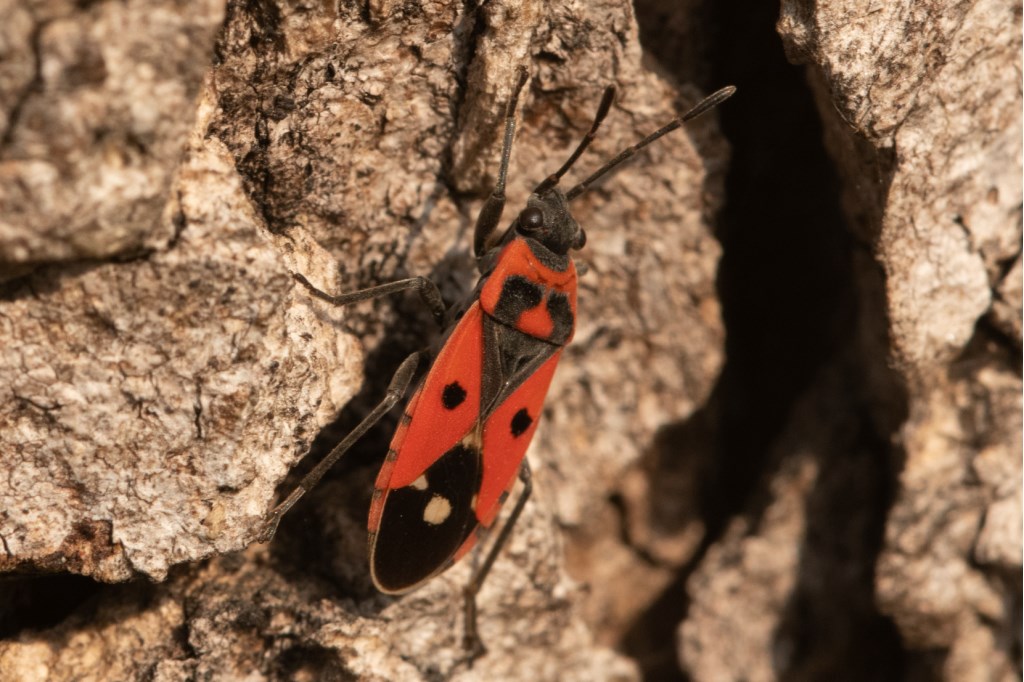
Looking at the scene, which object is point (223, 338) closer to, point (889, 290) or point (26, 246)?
point (26, 246)

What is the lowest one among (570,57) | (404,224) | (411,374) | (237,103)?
(411,374)

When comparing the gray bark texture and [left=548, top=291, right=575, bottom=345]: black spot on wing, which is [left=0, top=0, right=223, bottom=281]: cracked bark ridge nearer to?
the gray bark texture

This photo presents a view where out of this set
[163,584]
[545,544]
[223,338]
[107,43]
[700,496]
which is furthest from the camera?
[700,496]

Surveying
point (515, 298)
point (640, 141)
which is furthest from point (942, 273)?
point (515, 298)

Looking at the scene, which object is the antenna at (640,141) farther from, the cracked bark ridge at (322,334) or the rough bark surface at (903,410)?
the rough bark surface at (903,410)

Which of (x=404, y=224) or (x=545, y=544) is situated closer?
(x=404, y=224)

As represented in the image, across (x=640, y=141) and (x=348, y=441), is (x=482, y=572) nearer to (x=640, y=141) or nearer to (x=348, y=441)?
(x=348, y=441)

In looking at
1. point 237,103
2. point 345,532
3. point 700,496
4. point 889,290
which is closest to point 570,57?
point 237,103
